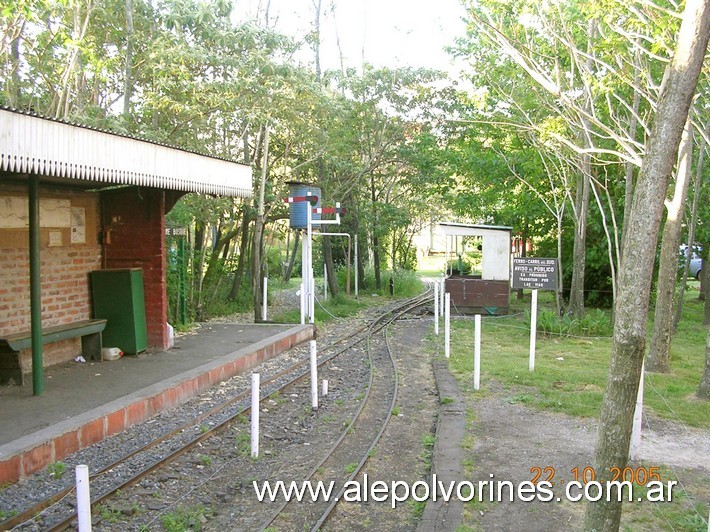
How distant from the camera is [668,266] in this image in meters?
11.1

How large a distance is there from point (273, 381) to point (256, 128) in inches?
299

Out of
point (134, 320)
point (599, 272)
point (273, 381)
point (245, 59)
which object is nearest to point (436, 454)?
point (273, 381)

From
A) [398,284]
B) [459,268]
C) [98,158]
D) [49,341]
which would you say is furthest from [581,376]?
[398,284]

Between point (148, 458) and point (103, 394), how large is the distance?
1856 millimetres

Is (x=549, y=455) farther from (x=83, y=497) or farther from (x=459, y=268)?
(x=459, y=268)

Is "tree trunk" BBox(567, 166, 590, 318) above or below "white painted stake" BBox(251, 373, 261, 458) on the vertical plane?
above

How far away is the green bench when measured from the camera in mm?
8367

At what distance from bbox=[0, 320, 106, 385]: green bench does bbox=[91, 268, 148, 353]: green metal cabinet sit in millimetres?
306

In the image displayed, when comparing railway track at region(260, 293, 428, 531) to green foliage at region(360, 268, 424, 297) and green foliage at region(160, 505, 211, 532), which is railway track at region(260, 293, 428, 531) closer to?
green foliage at region(160, 505, 211, 532)

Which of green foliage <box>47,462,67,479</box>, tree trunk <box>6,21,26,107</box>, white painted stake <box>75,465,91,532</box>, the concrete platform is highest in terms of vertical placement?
tree trunk <box>6,21,26,107</box>

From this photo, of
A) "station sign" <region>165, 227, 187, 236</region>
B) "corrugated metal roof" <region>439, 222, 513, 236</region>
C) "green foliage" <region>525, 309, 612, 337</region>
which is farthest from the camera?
"corrugated metal roof" <region>439, 222, 513, 236</region>

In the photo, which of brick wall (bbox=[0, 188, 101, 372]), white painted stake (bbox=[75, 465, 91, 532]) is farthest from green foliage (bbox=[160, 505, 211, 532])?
brick wall (bbox=[0, 188, 101, 372])

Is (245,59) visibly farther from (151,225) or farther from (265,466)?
(265,466)

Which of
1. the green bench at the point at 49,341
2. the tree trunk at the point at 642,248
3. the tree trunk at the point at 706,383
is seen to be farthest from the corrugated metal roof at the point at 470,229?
the tree trunk at the point at 642,248
